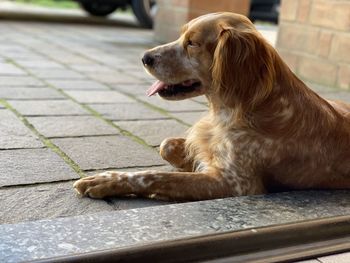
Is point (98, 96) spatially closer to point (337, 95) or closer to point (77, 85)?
point (77, 85)

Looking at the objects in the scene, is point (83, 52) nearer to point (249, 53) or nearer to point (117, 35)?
point (117, 35)

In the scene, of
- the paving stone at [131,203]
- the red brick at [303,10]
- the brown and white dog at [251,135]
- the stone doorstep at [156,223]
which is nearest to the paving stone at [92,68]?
the red brick at [303,10]

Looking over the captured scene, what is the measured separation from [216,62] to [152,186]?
2.25 ft

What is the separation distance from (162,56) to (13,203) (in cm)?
115

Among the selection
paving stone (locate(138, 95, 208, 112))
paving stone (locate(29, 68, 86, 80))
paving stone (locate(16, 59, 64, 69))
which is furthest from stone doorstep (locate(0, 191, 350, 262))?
paving stone (locate(16, 59, 64, 69))

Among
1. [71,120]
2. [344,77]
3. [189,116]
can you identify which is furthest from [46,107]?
[344,77]

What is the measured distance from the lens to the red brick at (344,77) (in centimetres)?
560

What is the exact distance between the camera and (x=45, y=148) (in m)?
3.13

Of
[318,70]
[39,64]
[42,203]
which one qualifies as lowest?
[39,64]

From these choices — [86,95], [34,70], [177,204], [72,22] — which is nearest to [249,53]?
[177,204]

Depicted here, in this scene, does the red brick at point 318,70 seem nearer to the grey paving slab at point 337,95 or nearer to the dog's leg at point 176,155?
the grey paving slab at point 337,95

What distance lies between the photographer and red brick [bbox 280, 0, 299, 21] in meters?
6.23

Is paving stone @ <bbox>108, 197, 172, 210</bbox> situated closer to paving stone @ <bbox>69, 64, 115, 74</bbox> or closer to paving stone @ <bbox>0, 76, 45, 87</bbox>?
paving stone @ <bbox>0, 76, 45, 87</bbox>

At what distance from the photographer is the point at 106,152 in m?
3.17
